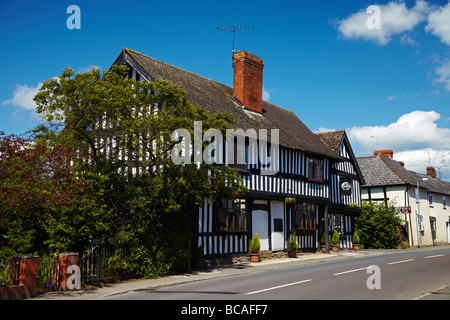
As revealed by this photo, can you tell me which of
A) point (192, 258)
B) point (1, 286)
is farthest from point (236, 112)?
point (1, 286)

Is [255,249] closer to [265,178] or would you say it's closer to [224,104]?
[265,178]

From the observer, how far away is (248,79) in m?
22.5

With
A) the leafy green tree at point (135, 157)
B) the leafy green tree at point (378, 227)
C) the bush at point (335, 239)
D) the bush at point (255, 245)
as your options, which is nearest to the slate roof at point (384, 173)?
the leafy green tree at point (378, 227)

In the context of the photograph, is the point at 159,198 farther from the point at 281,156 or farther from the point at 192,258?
the point at 281,156

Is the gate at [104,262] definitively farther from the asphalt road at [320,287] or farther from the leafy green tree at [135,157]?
the asphalt road at [320,287]

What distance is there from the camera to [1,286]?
9.43 metres

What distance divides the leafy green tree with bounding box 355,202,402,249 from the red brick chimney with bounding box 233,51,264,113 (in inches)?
478

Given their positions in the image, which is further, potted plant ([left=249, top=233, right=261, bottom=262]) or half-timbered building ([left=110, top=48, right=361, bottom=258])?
potted plant ([left=249, top=233, right=261, bottom=262])

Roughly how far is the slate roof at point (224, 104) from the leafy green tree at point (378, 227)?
683 centimetres

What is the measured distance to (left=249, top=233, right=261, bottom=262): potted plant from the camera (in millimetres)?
18391

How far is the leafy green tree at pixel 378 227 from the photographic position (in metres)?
28.4

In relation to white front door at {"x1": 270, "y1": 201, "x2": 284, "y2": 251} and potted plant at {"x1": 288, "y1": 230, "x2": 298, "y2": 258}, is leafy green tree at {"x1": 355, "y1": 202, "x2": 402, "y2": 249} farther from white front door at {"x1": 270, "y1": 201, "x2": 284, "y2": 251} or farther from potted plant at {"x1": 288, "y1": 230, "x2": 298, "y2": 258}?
white front door at {"x1": 270, "y1": 201, "x2": 284, "y2": 251}

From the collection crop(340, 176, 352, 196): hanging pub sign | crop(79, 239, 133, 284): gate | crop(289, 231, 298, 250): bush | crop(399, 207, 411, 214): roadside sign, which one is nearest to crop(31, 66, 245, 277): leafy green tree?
A: crop(79, 239, 133, 284): gate
